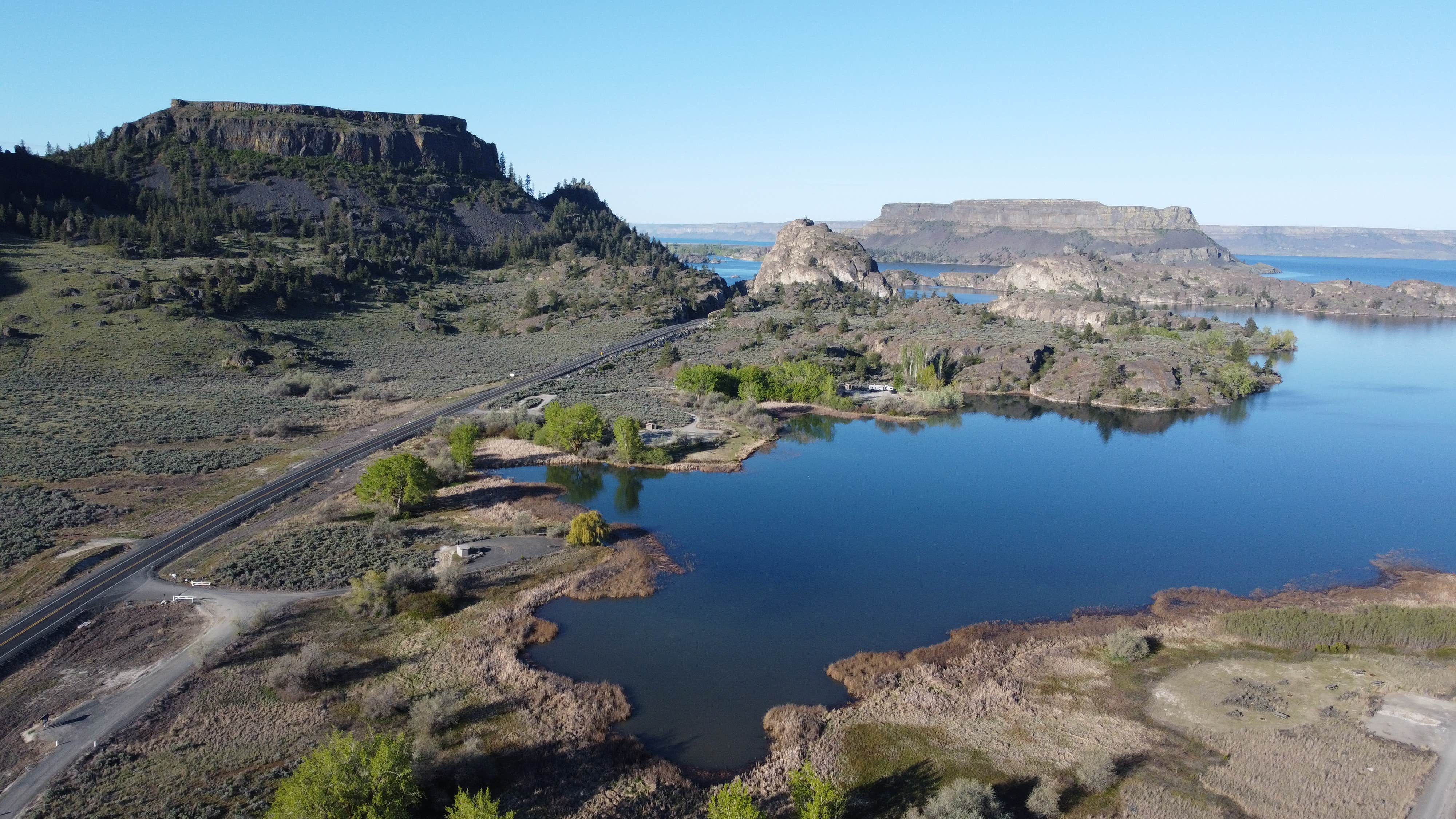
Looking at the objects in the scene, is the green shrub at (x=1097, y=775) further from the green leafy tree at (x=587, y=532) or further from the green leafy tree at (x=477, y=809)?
the green leafy tree at (x=587, y=532)

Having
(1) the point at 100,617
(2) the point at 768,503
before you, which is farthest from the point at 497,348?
(1) the point at 100,617

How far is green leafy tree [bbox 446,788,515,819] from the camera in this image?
77.0 feet

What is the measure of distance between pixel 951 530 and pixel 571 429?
34.4 meters

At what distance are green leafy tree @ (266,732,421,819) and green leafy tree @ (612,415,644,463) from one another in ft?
143

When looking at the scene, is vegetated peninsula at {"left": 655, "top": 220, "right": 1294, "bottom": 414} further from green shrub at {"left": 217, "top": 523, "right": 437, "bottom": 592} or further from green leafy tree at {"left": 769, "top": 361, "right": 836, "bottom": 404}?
green shrub at {"left": 217, "top": 523, "right": 437, "bottom": 592}

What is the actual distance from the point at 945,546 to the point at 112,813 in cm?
4452

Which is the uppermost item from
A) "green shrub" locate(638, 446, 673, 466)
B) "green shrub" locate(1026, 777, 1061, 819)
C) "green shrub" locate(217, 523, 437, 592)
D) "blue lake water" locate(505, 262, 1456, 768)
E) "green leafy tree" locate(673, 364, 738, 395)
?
"green leafy tree" locate(673, 364, 738, 395)

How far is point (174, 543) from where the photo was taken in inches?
1937

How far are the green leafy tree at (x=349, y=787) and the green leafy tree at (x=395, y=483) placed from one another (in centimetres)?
3020

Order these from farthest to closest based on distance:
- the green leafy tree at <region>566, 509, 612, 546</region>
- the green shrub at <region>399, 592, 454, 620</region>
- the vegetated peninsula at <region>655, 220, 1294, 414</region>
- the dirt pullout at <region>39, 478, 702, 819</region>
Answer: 1. the vegetated peninsula at <region>655, 220, 1294, 414</region>
2. the green leafy tree at <region>566, 509, 612, 546</region>
3. the green shrub at <region>399, 592, 454, 620</region>
4. the dirt pullout at <region>39, 478, 702, 819</region>

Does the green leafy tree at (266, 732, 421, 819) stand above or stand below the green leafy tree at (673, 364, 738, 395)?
below

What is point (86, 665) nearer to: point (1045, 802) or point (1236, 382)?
point (1045, 802)

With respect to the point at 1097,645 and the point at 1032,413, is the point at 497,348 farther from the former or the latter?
the point at 1097,645

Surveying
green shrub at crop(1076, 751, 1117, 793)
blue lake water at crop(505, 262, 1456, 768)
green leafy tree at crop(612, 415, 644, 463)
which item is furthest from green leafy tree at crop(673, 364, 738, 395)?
green shrub at crop(1076, 751, 1117, 793)
